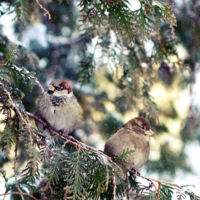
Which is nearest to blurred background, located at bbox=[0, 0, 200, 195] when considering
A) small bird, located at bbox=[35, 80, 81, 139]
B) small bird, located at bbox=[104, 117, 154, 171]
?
small bird, located at bbox=[104, 117, 154, 171]

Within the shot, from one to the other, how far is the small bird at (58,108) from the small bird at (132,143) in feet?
0.95

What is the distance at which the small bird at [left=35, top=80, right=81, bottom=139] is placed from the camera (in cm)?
306

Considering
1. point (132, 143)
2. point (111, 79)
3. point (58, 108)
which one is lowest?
point (132, 143)

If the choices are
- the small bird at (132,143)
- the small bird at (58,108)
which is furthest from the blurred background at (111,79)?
the small bird at (58,108)

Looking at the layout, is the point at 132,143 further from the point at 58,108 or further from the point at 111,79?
the point at 111,79

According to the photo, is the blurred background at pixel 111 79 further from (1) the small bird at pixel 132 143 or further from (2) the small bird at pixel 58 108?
(2) the small bird at pixel 58 108

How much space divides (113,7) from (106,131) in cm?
209

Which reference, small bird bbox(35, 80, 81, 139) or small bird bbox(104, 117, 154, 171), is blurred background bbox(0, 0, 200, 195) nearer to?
small bird bbox(104, 117, 154, 171)

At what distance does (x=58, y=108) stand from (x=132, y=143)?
1.66 ft

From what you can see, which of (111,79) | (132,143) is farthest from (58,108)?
(111,79)

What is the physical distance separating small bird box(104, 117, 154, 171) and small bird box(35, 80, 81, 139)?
29 cm

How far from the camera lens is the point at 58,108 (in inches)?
122

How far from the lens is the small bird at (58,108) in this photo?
10.1 feet

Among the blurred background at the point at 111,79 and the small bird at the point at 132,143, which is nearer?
the small bird at the point at 132,143
